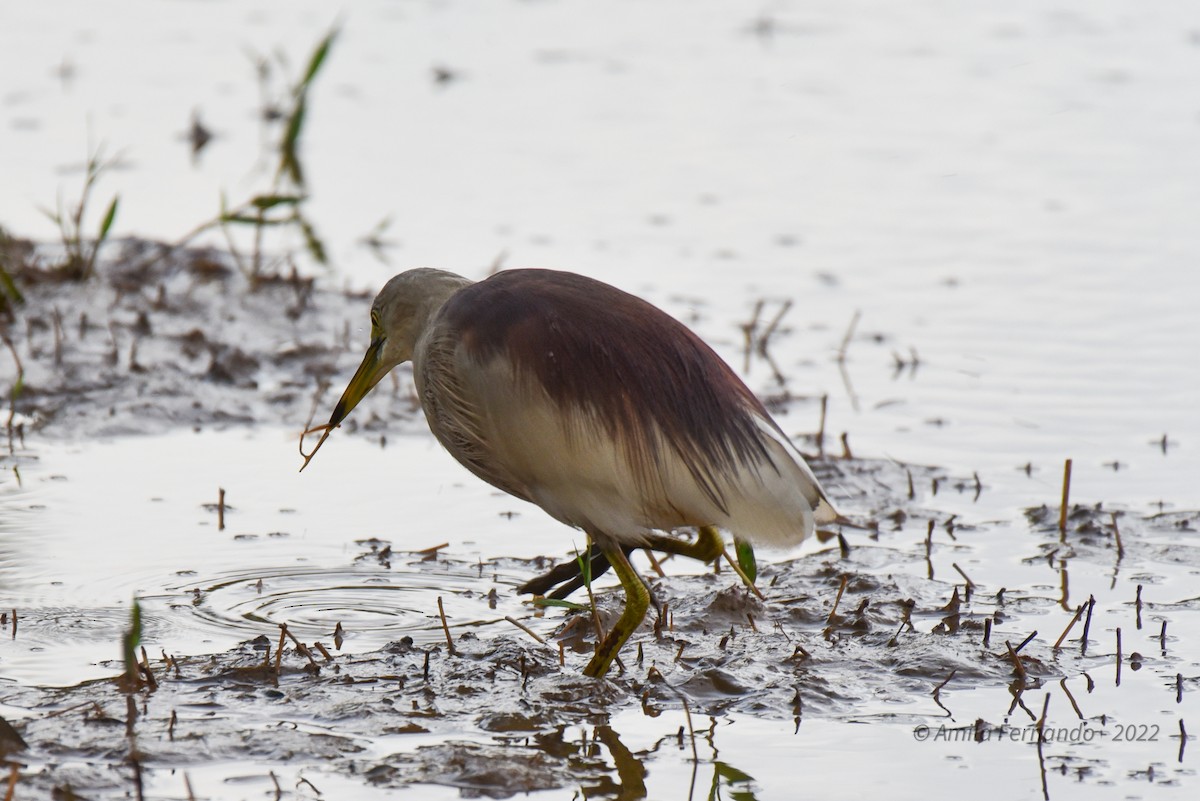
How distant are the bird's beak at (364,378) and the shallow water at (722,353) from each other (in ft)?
1.46

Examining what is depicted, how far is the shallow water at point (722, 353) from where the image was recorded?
12.6 ft

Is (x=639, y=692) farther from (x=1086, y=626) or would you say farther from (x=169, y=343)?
(x=169, y=343)

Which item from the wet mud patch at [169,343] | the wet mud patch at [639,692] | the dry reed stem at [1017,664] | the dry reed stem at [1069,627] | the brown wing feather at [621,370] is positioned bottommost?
the wet mud patch at [639,692]

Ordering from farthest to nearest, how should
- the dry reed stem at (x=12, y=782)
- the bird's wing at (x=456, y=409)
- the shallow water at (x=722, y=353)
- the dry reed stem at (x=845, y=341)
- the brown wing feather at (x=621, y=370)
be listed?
the dry reed stem at (x=845, y=341)
the bird's wing at (x=456, y=409)
the brown wing feather at (x=621, y=370)
the shallow water at (x=722, y=353)
the dry reed stem at (x=12, y=782)

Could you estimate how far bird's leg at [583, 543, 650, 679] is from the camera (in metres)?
4.02

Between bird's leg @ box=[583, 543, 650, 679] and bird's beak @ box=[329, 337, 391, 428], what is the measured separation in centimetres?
90

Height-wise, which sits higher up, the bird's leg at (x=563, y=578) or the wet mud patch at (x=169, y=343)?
the wet mud patch at (x=169, y=343)

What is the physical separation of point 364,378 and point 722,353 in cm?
221

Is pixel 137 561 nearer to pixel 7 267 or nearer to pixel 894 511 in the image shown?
pixel 894 511

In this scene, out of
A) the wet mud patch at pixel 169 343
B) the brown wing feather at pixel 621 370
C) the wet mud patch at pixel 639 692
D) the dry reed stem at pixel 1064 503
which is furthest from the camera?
the wet mud patch at pixel 169 343

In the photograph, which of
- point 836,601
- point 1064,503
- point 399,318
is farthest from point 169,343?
point 1064,503

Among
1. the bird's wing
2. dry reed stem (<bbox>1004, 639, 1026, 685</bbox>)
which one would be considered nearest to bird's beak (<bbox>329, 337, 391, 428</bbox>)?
the bird's wing

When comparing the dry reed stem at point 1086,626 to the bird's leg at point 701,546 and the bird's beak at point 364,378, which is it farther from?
the bird's beak at point 364,378

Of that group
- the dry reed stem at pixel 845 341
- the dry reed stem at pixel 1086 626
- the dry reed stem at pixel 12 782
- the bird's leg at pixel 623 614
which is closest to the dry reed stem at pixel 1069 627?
the dry reed stem at pixel 1086 626
